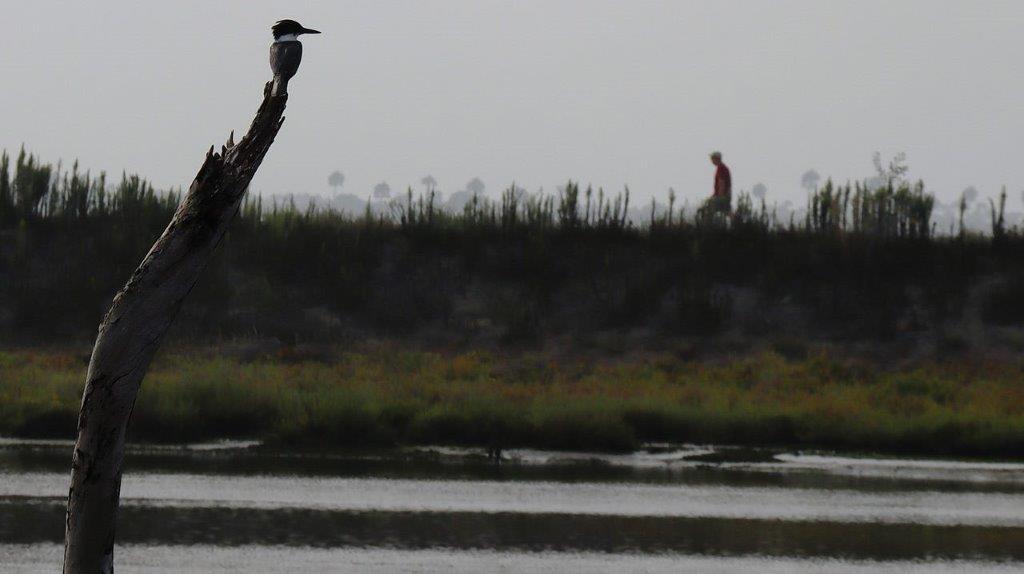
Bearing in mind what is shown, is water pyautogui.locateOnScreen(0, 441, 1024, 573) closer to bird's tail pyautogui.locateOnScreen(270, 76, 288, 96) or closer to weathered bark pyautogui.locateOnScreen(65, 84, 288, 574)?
weathered bark pyautogui.locateOnScreen(65, 84, 288, 574)

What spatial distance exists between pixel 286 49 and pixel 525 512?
9760 millimetres

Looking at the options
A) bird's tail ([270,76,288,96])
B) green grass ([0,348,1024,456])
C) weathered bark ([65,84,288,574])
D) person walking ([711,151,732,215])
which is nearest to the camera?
weathered bark ([65,84,288,574])

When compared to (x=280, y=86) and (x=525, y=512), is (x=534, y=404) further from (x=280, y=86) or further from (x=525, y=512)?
(x=280, y=86)

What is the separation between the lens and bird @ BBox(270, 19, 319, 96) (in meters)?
4.32

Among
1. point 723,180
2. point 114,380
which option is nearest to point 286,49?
point 114,380

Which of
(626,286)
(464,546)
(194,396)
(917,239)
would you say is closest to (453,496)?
(464,546)

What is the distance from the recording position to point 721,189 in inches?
1151

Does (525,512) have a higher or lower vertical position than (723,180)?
lower

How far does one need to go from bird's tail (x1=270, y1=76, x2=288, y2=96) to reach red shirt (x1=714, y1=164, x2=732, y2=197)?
80.5ft

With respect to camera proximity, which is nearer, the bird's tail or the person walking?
the bird's tail

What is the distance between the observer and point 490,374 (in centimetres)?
2434

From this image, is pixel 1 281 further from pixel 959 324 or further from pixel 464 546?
pixel 464 546

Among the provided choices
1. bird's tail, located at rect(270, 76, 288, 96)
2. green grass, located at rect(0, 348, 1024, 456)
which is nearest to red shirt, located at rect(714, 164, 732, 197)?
green grass, located at rect(0, 348, 1024, 456)

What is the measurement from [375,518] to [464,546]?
1.44 m
